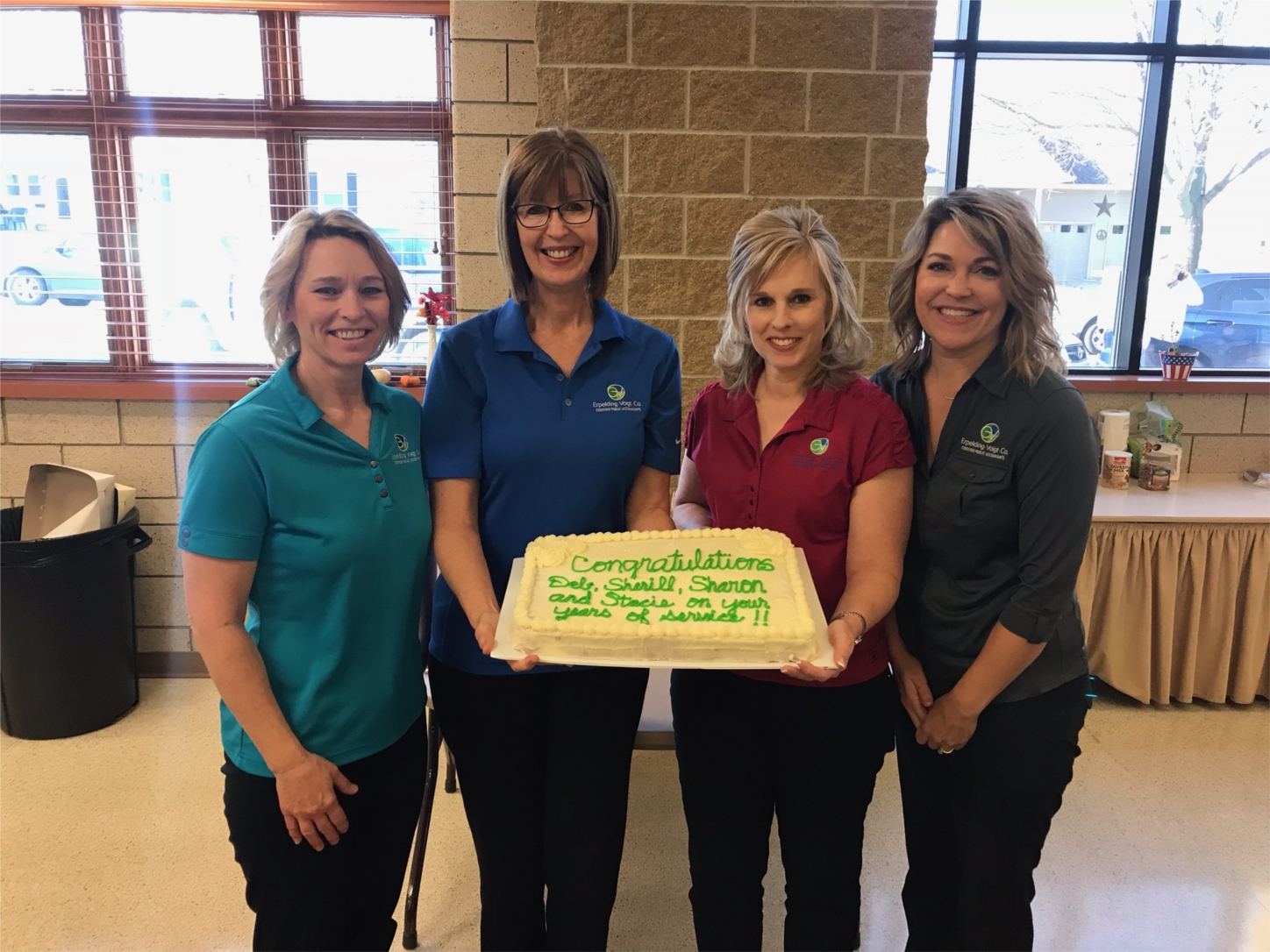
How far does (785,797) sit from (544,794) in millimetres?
418

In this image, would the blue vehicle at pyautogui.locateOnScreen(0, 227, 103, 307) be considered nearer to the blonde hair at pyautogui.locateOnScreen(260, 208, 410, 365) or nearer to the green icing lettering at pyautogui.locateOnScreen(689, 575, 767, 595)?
the blonde hair at pyautogui.locateOnScreen(260, 208, 410, 365)

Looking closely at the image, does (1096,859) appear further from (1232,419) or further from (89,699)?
(89,699)

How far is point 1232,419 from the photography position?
3.58 m

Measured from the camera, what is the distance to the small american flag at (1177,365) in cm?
350

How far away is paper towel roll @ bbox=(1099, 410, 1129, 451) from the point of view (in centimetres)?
331

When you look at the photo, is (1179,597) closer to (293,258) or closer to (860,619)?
(860,619)

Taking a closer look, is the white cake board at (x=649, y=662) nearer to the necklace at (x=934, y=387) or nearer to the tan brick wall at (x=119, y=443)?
the necklace at (x=934, y=387)

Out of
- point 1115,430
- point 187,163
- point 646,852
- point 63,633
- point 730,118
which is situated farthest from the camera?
point 1115,430

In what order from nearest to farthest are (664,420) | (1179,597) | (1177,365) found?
1. (664,420)
2. (1179,597)
3. (1177,365)

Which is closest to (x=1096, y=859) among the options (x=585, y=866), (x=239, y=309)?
(x=585, y=866)

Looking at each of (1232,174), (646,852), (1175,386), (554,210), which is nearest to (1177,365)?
(1175,386)

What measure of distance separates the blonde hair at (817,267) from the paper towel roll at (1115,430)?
8.02 ft

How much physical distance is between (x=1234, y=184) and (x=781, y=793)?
386cm

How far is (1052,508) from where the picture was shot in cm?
130
